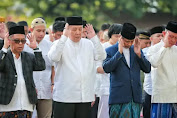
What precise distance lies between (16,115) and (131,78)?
193cm

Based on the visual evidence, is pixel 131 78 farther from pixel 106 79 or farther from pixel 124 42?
pixel 106 79

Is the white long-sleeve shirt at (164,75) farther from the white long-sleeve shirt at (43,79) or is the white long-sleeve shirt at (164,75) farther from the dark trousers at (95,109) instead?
the white long-sleeve shirt at (43,79)

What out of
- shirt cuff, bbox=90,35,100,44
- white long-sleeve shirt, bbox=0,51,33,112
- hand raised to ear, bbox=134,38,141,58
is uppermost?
shirt cuff, bbox=90,35,100,44

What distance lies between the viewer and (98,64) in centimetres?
969

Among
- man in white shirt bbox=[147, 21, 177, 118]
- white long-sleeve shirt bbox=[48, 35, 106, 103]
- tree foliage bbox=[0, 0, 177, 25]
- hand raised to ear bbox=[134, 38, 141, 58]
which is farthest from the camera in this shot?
tree foliage bbox=[0, 0, 177, 25]

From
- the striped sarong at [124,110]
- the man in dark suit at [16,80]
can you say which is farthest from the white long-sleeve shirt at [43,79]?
the striped sarong at [124,110]

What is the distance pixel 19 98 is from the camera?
25.9 ft

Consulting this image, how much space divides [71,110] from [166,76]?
1838 millimetres

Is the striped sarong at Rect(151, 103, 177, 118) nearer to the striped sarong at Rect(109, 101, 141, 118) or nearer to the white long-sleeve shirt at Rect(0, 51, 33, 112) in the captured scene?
the striped sarong at Rect(109, 101, 141, 118)

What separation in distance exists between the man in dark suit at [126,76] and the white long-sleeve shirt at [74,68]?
11.9 inches

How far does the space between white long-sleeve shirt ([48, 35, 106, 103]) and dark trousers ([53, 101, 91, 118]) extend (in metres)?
0.08

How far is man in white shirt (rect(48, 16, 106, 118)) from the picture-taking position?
812cm

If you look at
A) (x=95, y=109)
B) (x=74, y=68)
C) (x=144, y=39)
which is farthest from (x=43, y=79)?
(x=144, y=39)

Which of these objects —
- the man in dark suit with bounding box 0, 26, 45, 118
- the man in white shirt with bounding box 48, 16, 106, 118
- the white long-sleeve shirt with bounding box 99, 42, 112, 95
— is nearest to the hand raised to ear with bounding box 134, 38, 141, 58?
the man in white shirt with bounding box 48, 16, 106, 118
